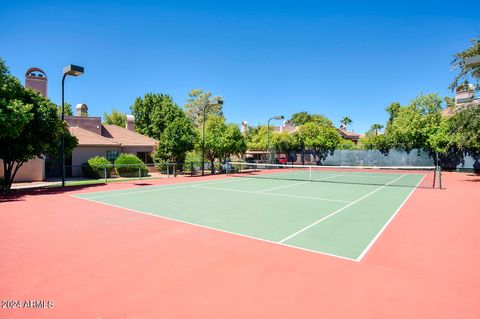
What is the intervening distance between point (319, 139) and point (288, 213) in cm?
3402

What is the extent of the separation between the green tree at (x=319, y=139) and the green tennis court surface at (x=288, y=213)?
27598 mm

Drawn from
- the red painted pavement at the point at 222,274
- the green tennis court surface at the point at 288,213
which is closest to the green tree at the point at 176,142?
the green tennis court surface at the point at 288,213

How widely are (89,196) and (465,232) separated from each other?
50.4 feet

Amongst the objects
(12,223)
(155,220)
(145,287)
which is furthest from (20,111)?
(145,287)

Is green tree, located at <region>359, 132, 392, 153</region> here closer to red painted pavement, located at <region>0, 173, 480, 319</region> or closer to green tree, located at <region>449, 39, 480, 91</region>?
green tree, located at <region>449, 39, 480, 91</region>

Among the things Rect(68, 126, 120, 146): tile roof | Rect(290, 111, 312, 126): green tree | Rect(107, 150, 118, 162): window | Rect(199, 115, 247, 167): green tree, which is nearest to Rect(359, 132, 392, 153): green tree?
Rect(199, 115, 247, 167): green tree

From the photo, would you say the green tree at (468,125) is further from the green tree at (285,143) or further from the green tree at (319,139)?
the green tree at (285,143)

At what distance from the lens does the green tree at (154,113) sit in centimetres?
4688

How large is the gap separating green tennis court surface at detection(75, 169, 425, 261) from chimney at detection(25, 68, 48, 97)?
12961 millimetres

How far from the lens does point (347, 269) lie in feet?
18.4

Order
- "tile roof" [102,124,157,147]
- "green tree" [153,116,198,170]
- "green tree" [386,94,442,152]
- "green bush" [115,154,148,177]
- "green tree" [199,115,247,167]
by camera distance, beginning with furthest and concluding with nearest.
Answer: "green tree" [386,94,442,152]
"tile roof" [102,124,157,147]
"green tree" [199,115,247,167]
"green tree" [153,116,198,170]
"green bush" [115,154,148,177]

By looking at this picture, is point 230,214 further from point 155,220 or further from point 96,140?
point 96,140

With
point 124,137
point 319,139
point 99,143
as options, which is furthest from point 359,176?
point 124,137

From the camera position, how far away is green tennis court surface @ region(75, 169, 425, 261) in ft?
24.4
